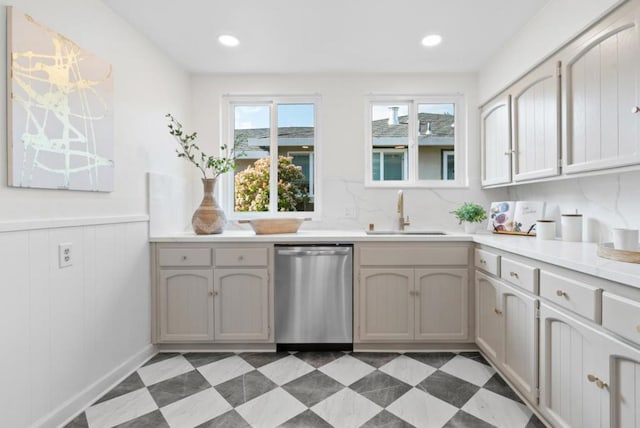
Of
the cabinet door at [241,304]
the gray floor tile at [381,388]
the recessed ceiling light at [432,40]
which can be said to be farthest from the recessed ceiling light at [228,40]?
the gray floor tile at [381,388]

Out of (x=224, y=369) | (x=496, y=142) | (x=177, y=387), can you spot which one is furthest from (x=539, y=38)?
(x=177, y=387)

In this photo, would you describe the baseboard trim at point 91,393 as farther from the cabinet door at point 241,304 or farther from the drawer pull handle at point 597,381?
the drawer pull handle at point 597,381

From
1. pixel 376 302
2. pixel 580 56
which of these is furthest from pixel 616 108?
pixel 376 302

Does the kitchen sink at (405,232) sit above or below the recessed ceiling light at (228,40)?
below

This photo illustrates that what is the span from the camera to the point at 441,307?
2.38 meters

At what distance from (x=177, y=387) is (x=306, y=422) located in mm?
856

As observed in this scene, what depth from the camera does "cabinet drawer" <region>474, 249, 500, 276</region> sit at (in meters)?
2.02

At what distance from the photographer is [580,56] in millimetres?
1698

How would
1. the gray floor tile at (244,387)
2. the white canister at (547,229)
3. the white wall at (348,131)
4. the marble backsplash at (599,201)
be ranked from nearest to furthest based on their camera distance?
1. the marble backsplash at (599,201)
2. the gray floor tile at (244,387)
3. the white canister at (547,229)
4. the white wall at (348,131)

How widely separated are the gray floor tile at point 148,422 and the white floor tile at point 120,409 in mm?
34

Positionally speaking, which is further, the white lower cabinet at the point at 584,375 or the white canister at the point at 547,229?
the white canister at the point at 547,229

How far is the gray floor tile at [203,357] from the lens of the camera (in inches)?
89.6

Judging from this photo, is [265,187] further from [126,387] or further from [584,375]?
[584,375]

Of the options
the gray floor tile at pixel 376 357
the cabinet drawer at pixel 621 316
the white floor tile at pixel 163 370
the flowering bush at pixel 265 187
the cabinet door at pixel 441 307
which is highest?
the flowering bush at pixel 265 187
